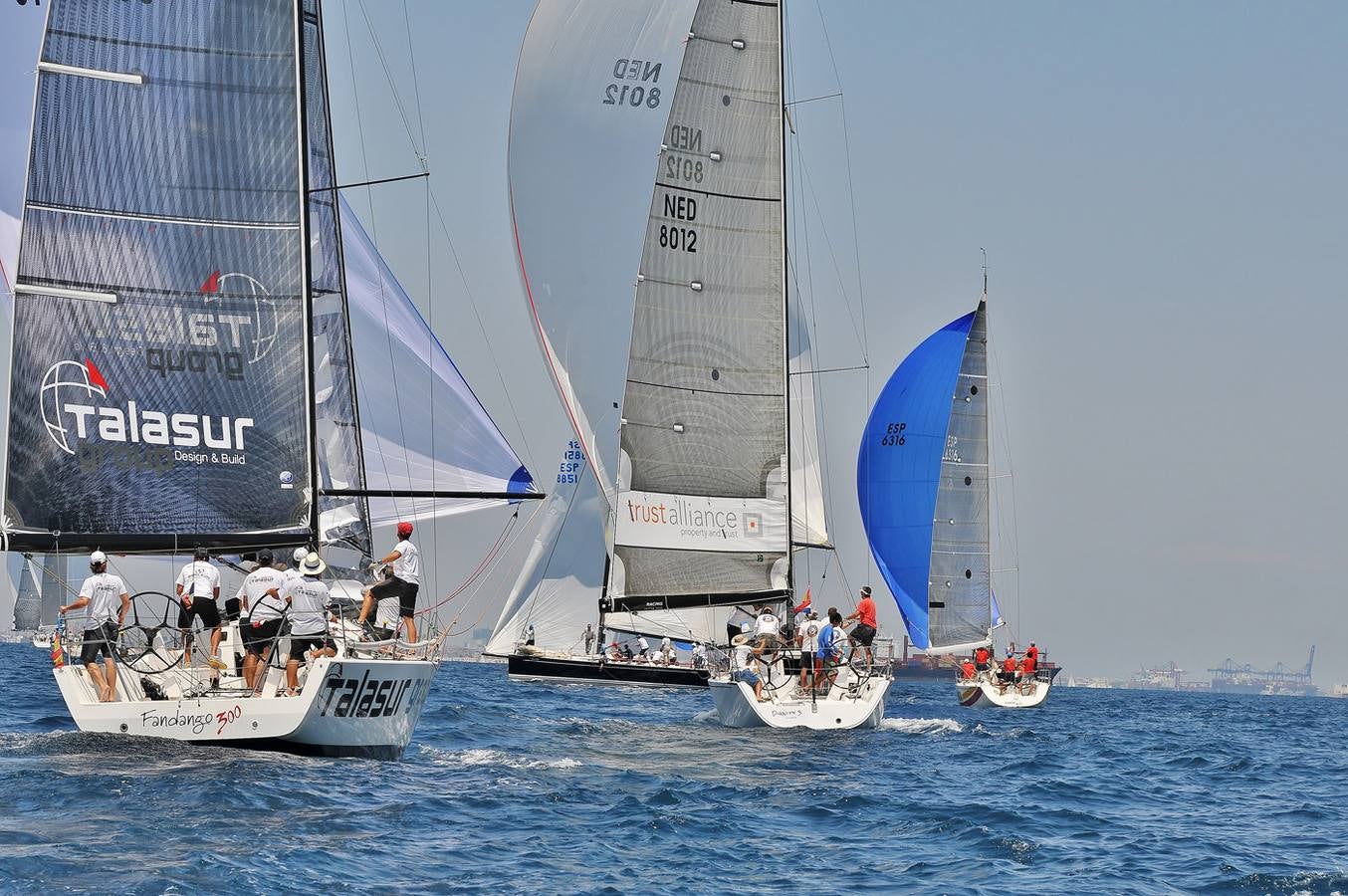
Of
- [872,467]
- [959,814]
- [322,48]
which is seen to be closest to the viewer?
[959,814]

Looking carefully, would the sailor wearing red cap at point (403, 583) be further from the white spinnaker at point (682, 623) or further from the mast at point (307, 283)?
the white spinnaker at point (682, 623)

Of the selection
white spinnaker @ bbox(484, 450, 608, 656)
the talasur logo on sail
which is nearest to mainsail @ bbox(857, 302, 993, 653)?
white spinnaker @ bbox(484, 450, 608, 656)

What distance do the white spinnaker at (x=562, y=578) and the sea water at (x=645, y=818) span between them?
2106 centimetres

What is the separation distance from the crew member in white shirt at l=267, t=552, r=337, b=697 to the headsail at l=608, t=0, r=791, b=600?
9.35 metres

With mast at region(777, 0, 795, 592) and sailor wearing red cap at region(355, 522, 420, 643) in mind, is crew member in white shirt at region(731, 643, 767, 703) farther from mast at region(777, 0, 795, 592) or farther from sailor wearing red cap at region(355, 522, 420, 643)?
sailor wearing red cap at region(355, 522, 420, 643)

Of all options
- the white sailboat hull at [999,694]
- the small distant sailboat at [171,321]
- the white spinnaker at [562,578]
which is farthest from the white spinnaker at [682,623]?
the small distant sailboat at [171,321]

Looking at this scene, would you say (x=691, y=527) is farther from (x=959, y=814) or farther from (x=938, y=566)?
(x=938, y=566)

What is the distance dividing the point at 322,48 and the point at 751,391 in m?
8.13

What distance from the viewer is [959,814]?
15.1m

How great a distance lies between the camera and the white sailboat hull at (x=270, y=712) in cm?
1519

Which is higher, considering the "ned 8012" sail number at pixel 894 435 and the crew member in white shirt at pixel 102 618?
the "ned 8012" sail number at pixel 894 435

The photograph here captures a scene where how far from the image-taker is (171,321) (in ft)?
56.0

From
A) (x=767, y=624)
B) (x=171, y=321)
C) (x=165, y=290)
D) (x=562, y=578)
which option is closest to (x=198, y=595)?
(x=171, y=321)

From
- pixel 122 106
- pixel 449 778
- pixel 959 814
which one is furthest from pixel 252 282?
pixel 959 814
